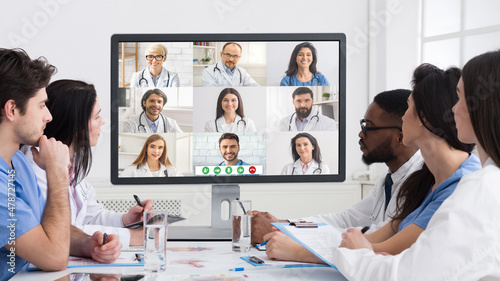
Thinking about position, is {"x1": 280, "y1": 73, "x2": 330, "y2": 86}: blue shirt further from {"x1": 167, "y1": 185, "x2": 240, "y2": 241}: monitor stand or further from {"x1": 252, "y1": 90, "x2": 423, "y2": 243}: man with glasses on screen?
{"x1": 167, "y1": 185, "x2": 240, "y2": 241}: monitor stand

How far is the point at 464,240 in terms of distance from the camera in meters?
0.84

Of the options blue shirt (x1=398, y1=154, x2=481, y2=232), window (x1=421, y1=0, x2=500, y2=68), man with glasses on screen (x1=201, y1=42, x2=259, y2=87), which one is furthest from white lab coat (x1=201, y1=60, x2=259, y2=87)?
window (x1=421, y1=0, x2=500, y2=68)

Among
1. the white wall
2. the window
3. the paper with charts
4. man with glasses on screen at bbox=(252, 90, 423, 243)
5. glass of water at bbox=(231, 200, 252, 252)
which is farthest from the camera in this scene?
the white wall

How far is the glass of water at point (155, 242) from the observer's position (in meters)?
1.21

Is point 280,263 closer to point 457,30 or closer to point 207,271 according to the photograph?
point 207,271

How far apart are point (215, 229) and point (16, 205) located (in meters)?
0.75

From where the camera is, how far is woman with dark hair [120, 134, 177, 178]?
5.50ft

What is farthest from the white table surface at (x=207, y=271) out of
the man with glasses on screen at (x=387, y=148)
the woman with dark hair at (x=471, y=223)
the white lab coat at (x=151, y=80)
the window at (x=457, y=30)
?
the window at (x=457, y=30)

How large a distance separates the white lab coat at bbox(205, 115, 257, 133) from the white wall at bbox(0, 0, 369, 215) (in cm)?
142

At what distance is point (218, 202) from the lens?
1.77m

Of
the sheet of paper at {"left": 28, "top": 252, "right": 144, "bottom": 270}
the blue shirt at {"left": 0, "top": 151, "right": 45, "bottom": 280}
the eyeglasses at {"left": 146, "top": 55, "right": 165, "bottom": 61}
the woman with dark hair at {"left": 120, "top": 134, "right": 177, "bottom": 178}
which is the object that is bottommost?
the sheet of paper at {"left": 28, "top": 252, "right": 144, "bottom": 270}

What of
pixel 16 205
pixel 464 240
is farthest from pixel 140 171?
pixel 464 240

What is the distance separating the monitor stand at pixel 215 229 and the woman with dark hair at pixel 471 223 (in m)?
0.75

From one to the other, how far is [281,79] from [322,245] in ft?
2.08
